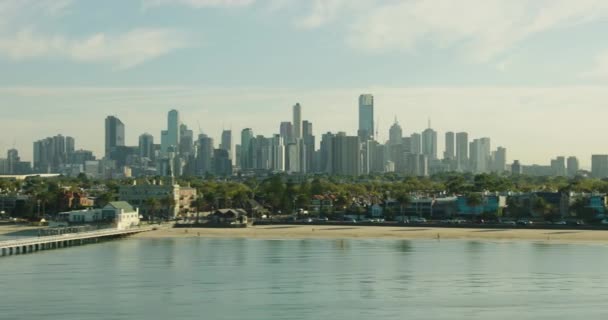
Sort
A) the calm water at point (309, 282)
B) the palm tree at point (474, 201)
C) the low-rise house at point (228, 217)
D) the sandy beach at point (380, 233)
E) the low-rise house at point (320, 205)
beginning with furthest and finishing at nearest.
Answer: the low-rise house at point (320, 205) → the palm tree at point (474, 201) → the low-rise house at point (228, 217) → the sandy beach at point (380, 233) → the calm water at point (309, 282)

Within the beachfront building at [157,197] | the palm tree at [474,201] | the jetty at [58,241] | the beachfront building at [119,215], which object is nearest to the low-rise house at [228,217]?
the beachfront building at [157,197]

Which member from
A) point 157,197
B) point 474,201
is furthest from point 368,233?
point 157,197

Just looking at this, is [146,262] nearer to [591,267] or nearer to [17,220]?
[591,267]

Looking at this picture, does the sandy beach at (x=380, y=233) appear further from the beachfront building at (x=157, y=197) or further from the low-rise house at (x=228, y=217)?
the beachfront building at (x=157, y=197)

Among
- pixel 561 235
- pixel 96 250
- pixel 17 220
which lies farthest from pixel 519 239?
pixel 17 220

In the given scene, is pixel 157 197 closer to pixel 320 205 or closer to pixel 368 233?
pixel 320 205

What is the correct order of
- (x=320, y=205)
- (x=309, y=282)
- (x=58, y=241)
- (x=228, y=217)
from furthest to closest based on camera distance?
1. (x=320, y=205)
2. (x=228, y=217)
3. (x=58, y=241)
4. (x=309, y=282)

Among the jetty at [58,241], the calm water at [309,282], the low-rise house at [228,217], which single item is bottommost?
the calm water at [309,282]
